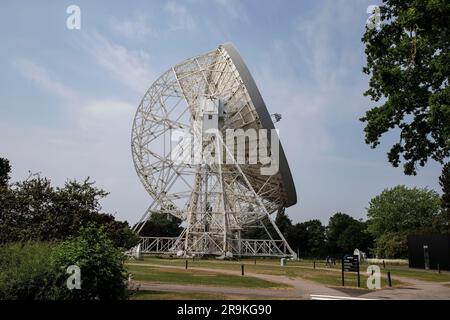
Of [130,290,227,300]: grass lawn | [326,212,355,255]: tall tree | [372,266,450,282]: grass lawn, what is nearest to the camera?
[130,290,227,300]: grass lawn

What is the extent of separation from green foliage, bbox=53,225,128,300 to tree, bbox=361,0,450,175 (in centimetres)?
1259

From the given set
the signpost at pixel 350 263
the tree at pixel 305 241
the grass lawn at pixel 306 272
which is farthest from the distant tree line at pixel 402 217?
the signpost at pixel 350 263

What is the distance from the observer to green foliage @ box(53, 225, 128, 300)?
36.8ft

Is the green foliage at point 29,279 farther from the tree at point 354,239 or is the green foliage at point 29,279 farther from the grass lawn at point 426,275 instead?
the tree at point 354,239

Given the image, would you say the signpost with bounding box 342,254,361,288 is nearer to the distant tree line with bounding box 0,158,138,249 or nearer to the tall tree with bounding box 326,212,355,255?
the distant tree line with bounding box 0,158,138,249

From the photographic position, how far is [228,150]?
45812mm

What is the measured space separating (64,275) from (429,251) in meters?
44.1

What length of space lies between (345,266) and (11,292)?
19964 mm

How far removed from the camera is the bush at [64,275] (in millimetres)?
11227

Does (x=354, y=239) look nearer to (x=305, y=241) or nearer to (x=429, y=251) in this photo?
(x=305, y=241)

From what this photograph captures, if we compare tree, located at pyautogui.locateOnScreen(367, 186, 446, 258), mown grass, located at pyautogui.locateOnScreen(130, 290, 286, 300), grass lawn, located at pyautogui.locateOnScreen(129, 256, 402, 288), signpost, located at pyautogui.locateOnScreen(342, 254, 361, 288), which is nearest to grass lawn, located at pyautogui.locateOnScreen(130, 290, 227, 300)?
mown grass, located at pyautogui.locateOnScreen(130, 290, 286, 300)
